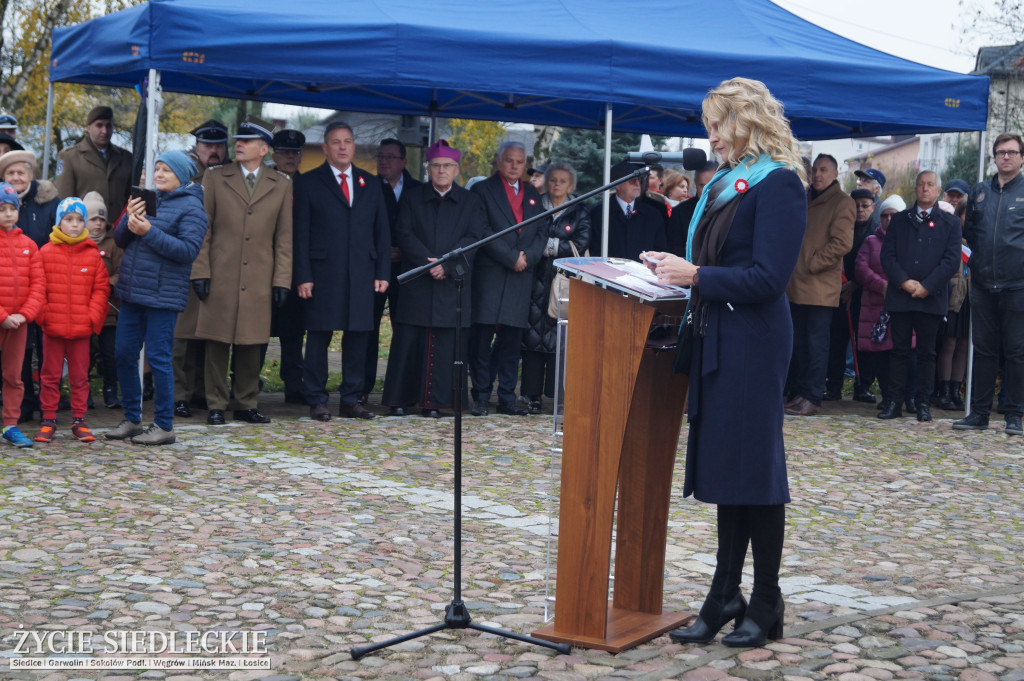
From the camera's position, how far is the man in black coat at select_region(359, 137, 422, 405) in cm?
951

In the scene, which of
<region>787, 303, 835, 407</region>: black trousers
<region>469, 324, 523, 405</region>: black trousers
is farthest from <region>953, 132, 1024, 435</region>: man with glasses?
<region>469, 324, 523, 405</region>: black trousers

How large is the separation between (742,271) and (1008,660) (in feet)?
5.34

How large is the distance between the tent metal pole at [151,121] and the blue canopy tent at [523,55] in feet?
0.06

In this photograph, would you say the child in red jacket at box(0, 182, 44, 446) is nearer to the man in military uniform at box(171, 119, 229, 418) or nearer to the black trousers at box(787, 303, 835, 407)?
the man in military uniform at box(171, 119, 229, 418)

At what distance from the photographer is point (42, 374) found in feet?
24.4

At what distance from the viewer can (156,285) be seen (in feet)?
24.1

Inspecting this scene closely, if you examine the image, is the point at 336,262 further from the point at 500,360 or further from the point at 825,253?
the point at 825,253

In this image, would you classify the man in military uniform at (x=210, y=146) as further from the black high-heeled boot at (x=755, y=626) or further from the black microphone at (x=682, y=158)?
the black high-heeled boot at (x=755, y=626)

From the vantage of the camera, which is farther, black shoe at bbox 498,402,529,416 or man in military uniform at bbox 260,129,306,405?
black shoe at bbox 498,402,529,416

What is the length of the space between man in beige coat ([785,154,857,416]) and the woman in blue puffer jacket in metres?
5.09

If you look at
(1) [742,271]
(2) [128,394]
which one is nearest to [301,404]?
(2) [128,394]

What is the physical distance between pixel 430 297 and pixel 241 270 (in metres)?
1.48

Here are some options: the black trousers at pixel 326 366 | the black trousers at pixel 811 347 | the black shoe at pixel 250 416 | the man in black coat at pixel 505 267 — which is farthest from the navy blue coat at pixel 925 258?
the black shoe at pixel 250 416

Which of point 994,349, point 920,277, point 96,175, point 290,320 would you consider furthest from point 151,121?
point 994,349
